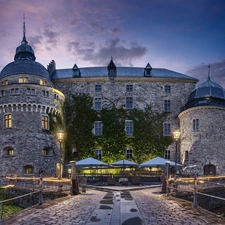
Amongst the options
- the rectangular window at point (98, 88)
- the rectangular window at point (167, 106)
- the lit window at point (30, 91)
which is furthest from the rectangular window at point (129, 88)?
the lit window at point (30, 91)

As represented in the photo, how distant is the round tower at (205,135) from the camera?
3143cm

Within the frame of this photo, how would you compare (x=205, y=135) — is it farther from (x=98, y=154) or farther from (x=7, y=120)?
(x=7, y=120)

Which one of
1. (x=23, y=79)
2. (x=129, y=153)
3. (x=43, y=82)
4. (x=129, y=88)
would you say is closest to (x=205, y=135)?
(x=129, y=153)

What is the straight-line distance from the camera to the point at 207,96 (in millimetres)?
33969

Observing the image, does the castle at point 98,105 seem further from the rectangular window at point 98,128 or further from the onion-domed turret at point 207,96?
the rectangular window at point 98,128

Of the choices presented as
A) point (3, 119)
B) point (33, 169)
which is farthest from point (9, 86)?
point (33, 169)

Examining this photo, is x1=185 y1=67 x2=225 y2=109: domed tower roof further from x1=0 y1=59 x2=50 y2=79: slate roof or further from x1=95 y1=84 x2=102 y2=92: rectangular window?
x1=0 y1=59 x2=50 y2=79: slate roof

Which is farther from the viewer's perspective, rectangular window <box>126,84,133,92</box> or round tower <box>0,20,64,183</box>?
rectangular window <box>126,84,133,92</box>

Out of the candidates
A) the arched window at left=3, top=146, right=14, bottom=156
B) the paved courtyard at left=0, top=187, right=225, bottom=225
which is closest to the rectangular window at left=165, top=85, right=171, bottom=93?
the arched window at left=3, top=146, right=14, bottom=156

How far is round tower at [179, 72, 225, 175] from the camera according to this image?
31.4 meters

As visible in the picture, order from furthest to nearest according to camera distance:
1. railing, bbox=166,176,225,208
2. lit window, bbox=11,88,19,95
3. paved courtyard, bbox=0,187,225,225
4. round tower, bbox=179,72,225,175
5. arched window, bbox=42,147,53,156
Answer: arched window, bbox=42,147,53,156, round tower, bbox=179,72,225,175, lit window, bbox=11,88,19,95, railing, bbox=166,176,225,208, paved courtyard, bbox=0,187,225,225

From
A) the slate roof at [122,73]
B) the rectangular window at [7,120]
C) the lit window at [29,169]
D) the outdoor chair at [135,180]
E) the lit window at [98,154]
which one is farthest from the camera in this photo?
the slate roof at [122,73]

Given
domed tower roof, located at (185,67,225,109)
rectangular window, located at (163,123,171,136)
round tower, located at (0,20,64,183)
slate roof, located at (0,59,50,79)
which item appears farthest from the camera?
rectangular window, located at (163,123,171,136)

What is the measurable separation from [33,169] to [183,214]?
923 inches
